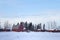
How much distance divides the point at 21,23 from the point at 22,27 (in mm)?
3549

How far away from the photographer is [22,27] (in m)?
110

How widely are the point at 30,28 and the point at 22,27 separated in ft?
19.5

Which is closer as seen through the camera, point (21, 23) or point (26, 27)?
point (21, 23)

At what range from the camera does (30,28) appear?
113812mm

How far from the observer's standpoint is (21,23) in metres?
107

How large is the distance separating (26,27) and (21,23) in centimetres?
884

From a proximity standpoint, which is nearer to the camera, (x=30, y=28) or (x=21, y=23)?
(x=21, y=23)

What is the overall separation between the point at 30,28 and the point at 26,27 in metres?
2.53

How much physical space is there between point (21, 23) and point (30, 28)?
882 centimetres
